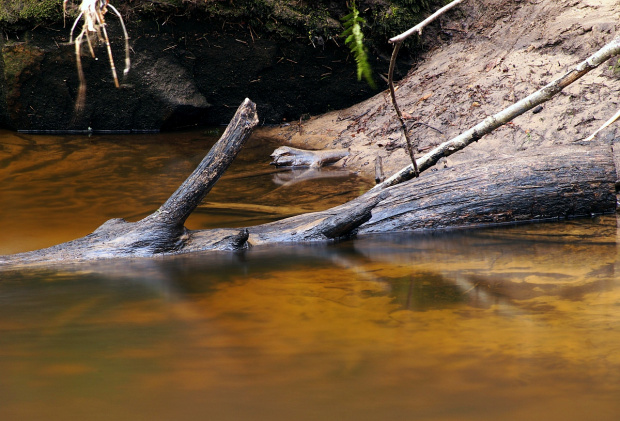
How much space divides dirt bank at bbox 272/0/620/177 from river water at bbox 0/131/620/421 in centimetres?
208

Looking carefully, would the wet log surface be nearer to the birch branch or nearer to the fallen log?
the birch branch

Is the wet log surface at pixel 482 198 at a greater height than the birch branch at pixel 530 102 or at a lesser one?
lesser

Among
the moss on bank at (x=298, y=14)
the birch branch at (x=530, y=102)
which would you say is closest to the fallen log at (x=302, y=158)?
the moss on bank at (x=298, y=14)

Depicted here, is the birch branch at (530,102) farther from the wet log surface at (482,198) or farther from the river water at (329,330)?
the river water at (329,330)

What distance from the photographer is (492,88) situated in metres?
7.82

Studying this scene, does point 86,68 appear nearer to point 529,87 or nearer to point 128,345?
point 529,87

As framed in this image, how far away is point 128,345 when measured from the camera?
281 centimetres

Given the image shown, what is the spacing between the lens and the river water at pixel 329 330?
2.29 metres

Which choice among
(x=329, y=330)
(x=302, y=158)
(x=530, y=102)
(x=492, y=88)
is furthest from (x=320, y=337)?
(x=492, y=88)

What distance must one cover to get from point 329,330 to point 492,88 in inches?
232

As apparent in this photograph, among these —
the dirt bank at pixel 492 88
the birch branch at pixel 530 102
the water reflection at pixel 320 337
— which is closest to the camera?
the water reflection at pixel 320 337

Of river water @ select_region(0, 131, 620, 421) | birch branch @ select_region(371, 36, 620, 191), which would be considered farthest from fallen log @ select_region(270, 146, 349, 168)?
birch branch @ select_region(371, 36, 620, 191)

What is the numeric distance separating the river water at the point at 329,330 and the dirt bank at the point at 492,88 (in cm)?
208

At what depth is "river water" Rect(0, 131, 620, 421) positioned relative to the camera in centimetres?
229
